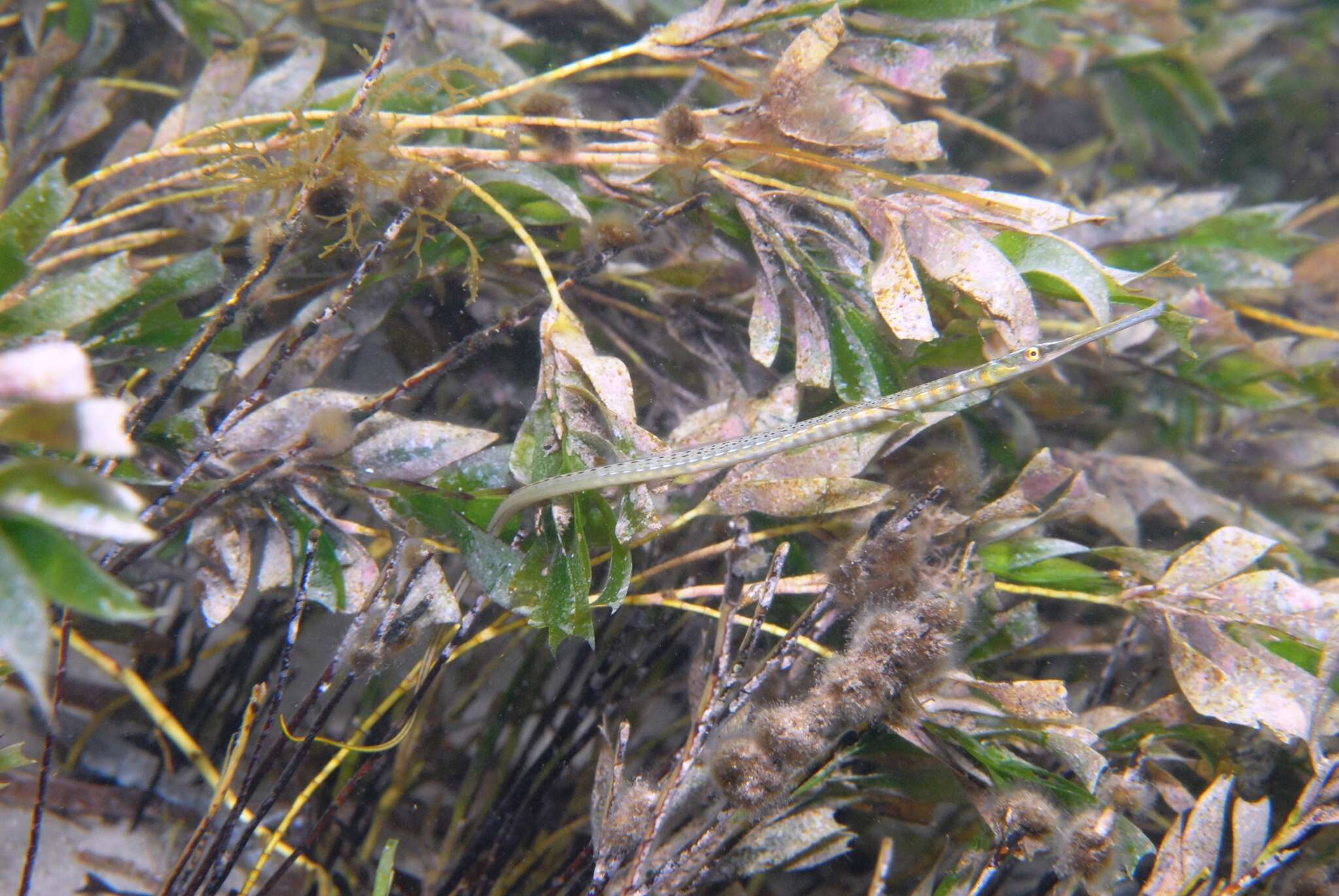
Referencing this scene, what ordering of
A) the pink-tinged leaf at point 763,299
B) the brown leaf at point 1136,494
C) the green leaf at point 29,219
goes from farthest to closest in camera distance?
1. the brown leaf at point 1136,494
2. the pink-tinged leaf at point 763,299
3. the green leaf at point 29,219

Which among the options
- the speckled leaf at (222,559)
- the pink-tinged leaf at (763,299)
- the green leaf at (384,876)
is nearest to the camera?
the green leaf at (384,876)

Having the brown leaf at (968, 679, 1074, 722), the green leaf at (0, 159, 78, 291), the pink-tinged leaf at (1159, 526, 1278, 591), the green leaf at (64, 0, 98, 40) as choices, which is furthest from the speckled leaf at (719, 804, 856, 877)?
the green leaf at (64, 0, 98, 40)

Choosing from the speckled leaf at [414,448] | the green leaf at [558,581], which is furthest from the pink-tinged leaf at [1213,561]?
the speckled leaf at [414,448]

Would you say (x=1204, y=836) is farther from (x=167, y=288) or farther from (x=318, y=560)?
(x=167, y=288)

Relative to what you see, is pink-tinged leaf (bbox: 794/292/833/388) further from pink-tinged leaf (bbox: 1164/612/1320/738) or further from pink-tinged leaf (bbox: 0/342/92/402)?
pink-tinged leaf (bbox: 0/342/92/402)

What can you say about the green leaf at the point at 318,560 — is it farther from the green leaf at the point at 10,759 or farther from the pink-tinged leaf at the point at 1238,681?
the pink-tinged leaf at the point at 1238,681

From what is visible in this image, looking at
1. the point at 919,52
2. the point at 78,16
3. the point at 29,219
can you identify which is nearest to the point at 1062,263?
the point at 919,52

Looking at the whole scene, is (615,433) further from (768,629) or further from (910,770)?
(910,770)
